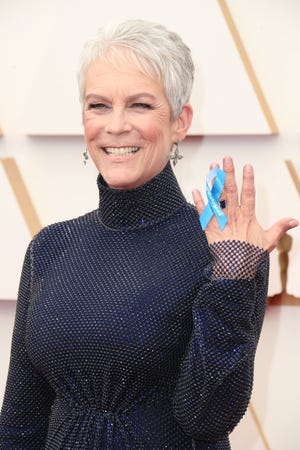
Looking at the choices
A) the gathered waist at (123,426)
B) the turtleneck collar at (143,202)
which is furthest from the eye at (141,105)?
the gathered waist at (123,426)

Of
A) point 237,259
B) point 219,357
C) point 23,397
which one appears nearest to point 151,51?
point 237,259

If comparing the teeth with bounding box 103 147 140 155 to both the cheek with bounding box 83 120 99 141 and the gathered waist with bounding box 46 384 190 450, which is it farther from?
the gathered waist with bounding box 46 384 190 450

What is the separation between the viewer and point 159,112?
120 cm

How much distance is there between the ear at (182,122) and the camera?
49.3 inches

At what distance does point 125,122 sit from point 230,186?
0.66 feet

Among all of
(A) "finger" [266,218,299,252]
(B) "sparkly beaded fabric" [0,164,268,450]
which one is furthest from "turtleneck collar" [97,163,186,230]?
(A) "finger" [266,218,299,252]

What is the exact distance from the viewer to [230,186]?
109cm

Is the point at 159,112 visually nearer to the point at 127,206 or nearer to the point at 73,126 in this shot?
the point at 127,206

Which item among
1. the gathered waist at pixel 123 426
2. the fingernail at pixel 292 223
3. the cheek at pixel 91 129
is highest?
the cheek at pixel 91 129

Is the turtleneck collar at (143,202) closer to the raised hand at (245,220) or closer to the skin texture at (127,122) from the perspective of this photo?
the skin texture at (127,122)

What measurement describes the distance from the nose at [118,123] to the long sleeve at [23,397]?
27cm

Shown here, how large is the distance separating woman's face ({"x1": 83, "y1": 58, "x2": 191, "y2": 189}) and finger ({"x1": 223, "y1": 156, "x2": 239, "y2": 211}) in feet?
0.52

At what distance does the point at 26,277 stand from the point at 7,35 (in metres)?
0.92

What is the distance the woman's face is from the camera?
1.18 meters
